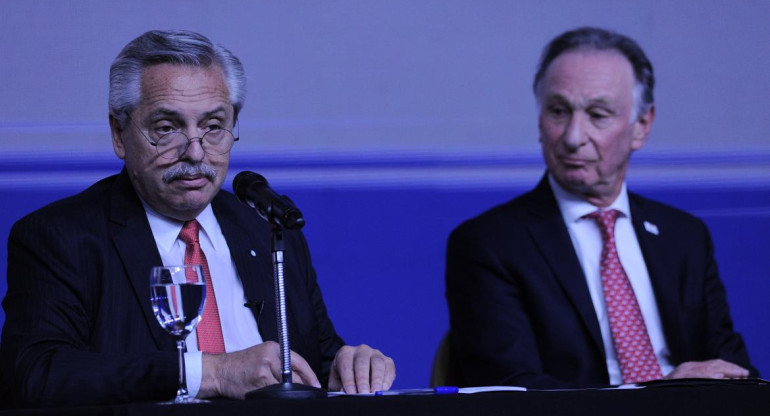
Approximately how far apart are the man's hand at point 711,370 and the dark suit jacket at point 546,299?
305mm

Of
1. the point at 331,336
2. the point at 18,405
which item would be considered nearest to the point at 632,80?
the point at 331,336

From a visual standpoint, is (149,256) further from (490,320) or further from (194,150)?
(490,320)

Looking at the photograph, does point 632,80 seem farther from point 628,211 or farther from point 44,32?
point 44,32

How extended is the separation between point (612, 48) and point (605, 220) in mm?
670

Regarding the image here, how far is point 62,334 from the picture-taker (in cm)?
279

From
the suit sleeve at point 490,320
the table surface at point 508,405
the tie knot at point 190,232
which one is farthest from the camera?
the suit sleeve at point 490,320

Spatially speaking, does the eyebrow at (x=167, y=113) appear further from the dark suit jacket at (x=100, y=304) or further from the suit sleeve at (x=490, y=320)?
the suit sleeve at (x=490, y=320)

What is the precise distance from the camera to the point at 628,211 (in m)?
4.05

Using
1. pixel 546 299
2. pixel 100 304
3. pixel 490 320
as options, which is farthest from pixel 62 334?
pixel 546 299

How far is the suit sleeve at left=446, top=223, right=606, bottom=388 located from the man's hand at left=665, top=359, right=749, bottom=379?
0.32m

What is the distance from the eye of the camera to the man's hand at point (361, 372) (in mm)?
2672

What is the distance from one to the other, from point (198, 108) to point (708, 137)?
2.51 m

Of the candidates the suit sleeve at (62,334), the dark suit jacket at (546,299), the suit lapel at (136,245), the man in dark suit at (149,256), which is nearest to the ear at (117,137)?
the man in dark suit at (149,256)

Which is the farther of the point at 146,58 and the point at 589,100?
the point at 589,100
